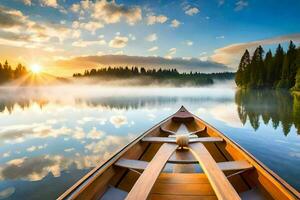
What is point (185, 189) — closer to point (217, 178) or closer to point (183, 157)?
point (217, 178)

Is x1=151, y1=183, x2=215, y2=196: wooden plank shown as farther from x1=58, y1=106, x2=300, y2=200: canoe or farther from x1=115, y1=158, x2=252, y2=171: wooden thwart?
x1=115, y1=158, x2=252, y2=171: wooden thwart

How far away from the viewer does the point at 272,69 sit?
53.1m

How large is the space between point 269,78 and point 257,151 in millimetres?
53483

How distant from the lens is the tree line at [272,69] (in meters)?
46.9

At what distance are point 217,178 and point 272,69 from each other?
57.2 metres

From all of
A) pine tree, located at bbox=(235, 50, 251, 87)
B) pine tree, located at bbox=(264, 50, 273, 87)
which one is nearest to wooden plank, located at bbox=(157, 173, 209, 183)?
pine tree, located at bbox=(264, 50, 273, 87)

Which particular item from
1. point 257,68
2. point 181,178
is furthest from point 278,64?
point 181,178

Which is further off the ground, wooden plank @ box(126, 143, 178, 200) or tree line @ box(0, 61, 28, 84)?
tree line @ box(0, 61, 28, 84)

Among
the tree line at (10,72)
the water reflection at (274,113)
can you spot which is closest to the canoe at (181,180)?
the water reflection at (274,113)

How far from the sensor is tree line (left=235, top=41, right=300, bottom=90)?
46906 mm

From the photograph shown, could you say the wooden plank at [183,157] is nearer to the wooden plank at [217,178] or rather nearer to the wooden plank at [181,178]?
the wooden plank at [217,178]

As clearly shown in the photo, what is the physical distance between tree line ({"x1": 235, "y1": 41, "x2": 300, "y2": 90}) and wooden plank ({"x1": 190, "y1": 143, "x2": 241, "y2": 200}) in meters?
48.6

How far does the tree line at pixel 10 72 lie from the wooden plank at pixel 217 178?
4493 inches

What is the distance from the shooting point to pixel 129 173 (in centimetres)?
400
